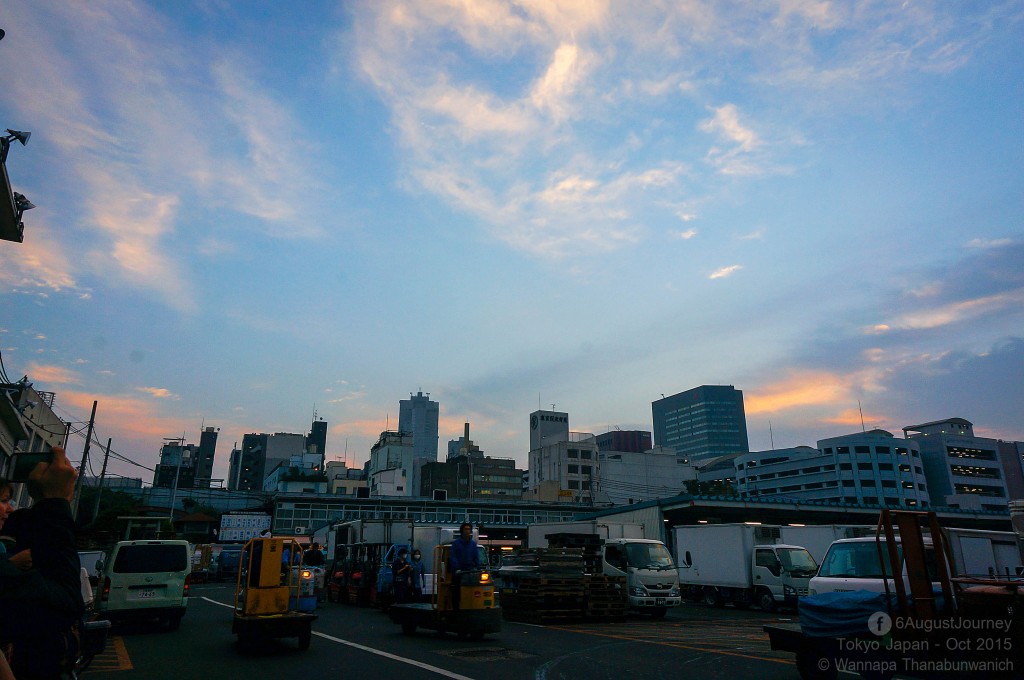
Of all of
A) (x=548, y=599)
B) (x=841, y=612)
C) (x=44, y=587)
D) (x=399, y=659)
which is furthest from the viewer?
(x=548, y=599)

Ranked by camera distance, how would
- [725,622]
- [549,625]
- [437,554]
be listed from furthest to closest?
[725,622]
[549,625]
[437,554]

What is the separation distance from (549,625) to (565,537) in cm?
648

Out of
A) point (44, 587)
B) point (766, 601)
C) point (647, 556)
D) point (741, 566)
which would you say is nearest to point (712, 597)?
point (741, 566)

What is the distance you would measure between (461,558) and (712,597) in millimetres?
15959

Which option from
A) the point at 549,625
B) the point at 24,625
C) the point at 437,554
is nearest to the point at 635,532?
the point at 549,625

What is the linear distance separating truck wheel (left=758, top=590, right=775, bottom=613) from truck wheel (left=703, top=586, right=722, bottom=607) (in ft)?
7.68

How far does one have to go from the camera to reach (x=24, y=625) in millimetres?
3082

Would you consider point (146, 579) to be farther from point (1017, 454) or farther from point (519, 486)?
point (1017, 454)

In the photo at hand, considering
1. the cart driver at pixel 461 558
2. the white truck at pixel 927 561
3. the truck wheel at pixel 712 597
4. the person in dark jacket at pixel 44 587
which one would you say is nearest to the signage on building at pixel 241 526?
the truck wheel at pixel 712 597

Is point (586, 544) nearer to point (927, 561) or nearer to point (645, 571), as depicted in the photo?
point (645, 571)

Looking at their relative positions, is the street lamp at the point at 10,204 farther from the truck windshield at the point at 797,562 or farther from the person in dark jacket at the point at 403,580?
the truck windshield at the point at 797,562

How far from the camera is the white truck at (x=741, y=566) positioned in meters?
22.0

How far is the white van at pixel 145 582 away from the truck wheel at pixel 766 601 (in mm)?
18681

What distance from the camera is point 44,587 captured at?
3.11 m
